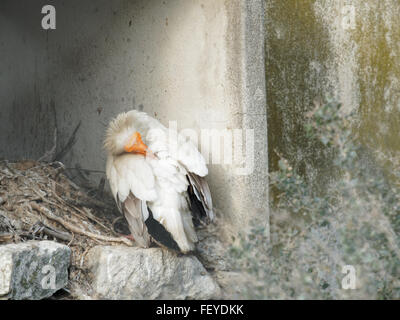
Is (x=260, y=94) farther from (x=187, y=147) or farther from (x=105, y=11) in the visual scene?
(x=105, y=11)

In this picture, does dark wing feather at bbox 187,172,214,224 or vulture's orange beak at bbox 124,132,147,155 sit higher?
vulture's orange beak at bbox 124,132,147,155

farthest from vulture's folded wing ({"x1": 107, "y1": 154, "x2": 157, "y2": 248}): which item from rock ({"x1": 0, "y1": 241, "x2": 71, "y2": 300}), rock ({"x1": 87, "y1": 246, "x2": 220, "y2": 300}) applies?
rock ({"x1": 0, "y1": 241, "x2": 71, "y2": 300})

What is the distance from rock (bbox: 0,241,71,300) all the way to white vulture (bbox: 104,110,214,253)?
42cm

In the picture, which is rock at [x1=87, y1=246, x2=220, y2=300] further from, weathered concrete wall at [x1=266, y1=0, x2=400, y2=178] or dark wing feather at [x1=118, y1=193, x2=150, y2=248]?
weathered concrete wall at [x1=266, y1=0, x2=400, y2=178]

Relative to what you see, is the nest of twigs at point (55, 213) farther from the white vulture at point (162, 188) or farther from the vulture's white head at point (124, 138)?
the vulture's white head at point (124, 138)

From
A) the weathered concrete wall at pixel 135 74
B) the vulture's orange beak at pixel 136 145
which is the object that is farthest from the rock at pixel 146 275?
the vulture's orange beak at pixel 136 145

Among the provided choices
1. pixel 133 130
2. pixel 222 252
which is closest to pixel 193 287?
pixel 222 252

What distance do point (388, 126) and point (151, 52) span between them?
5.63 feet

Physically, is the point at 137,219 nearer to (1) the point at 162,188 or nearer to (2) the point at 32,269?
(1) the point at 162,188

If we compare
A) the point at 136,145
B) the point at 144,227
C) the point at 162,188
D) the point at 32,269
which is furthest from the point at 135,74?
the point at 32,269

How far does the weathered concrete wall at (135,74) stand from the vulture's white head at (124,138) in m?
0.32

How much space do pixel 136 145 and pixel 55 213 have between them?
2.38 ft

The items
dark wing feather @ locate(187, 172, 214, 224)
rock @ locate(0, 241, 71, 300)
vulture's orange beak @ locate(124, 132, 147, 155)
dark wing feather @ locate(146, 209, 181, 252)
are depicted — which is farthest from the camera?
vulture's orange beak @ locate(124, 132, 147, 155)

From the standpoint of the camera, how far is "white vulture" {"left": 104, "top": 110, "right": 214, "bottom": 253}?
2.81 m
